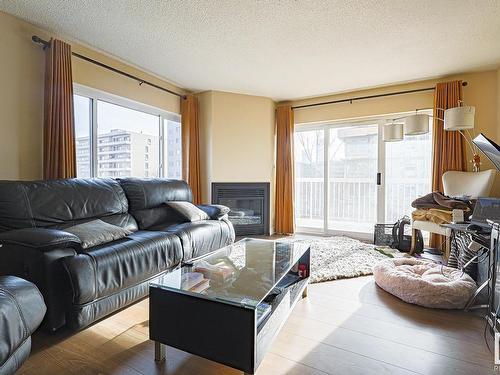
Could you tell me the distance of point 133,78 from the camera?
3188 mm

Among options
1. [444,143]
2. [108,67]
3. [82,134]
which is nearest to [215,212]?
[82,134]

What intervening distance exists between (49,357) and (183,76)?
321cm

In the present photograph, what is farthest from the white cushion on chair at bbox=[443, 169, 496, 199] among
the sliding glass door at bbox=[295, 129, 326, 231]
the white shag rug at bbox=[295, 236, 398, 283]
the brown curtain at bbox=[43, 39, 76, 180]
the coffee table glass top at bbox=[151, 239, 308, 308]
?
the brown curtain at bbox=[43, 39, 76, 180]

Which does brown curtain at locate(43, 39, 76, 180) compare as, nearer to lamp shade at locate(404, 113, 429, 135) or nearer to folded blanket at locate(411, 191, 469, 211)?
lamp shade at locate(404, 113, 429, 135)

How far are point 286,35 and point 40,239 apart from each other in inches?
97.3

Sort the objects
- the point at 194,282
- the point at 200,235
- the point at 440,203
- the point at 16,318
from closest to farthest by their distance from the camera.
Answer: the point at 16,318 → the point at 194,282 → the point at 200,235 → the point at 440,203

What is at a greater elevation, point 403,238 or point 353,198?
point 353,198

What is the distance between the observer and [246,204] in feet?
14.0

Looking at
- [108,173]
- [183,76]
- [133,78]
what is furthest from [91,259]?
[183,76]

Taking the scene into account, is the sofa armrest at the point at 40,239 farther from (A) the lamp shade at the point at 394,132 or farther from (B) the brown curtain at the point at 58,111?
(A) the lamp shade at the point at 394,132

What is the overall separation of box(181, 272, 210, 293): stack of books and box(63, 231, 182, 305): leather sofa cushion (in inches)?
21.8

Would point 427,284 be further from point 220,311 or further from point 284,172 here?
point 284,172

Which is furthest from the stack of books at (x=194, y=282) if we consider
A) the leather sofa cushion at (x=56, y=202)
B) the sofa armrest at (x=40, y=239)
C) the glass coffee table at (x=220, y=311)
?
the leather sofa cushion at (x=56, y=202)

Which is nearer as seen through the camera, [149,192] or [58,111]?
[58,111]
